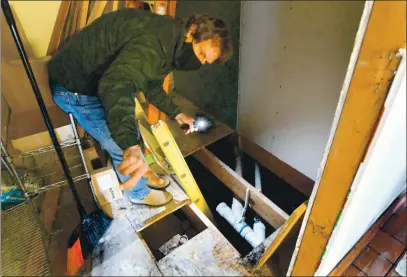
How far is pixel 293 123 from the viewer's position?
1.65m

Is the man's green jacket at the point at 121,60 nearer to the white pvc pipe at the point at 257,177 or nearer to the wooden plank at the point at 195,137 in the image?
the wooden plank at the point at 195,137

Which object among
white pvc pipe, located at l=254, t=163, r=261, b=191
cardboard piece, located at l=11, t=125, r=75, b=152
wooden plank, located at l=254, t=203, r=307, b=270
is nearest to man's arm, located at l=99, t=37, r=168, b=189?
wooden plank, located at l=254, t=203, r=307, b=270

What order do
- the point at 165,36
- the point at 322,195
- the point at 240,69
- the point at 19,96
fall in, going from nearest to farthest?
1. the point at 322,195
2. the point at 165,36
3. the point at 19,96
4. the point at 240,69

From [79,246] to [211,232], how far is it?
0.65 metres

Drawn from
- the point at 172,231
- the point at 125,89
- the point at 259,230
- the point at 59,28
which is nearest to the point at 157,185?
the point at 172,231

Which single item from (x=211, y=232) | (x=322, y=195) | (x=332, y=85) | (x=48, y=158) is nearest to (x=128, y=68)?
(x=322, y=195)

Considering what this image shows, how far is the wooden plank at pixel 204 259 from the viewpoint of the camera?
124 cm

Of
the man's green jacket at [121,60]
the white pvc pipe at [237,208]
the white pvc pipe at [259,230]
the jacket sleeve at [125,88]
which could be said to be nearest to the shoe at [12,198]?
the man's green jacket at [121,60]

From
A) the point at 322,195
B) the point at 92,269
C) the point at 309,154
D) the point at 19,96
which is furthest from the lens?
the point at 309,154

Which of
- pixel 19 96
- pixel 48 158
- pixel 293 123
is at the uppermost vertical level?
pixel 19 96

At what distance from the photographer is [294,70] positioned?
59.9 inches

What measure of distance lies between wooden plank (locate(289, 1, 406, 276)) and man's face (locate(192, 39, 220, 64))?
2.10 feet

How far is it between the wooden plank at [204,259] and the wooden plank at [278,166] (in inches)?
27.6

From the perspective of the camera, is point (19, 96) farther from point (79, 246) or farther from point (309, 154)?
point (309, 154)
